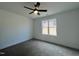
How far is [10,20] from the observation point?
483 centimetres

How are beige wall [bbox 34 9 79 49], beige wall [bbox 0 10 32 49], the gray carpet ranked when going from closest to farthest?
the gray carpet < beige wall [bbox 34 9 79 49] < beige wall [bbox 0 10 32 49]

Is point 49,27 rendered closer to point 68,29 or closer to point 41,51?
point 68,29

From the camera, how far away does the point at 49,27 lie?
610 cm

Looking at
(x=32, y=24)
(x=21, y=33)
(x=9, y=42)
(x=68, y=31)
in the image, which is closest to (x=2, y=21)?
(x=9, y=42)

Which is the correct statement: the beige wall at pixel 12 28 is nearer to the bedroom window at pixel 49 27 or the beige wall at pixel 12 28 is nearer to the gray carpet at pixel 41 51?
the gray carpet at pixel 41 51

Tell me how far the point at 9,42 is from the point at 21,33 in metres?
1.40

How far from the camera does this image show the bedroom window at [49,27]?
5.62 meters

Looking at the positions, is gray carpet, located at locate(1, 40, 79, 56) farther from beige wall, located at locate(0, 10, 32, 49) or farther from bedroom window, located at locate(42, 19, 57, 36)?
bedroom window, located at locate(42, 19, 57, 36)

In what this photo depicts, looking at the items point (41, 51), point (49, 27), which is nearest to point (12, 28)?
point (41, 51)

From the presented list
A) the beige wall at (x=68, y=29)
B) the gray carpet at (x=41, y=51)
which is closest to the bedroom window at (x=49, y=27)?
the beige wall at (x=68, y=29)

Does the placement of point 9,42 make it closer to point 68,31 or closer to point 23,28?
point 23,28

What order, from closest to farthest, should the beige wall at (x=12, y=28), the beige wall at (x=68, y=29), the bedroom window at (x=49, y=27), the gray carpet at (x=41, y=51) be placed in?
the gray carpet at (x=41, y=51) → the beige wall at (x=68, y=29) → the beige wall at (x=12, y=28) → the bedroom window at (x=49, y=27)

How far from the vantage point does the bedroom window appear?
18.4 ft

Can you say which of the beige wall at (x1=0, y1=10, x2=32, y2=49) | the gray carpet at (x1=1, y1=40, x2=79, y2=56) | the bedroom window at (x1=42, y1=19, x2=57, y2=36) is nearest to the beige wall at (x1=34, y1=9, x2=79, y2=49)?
the bedroom window at (x1=42, y1=19, x2=57, y2=36)
